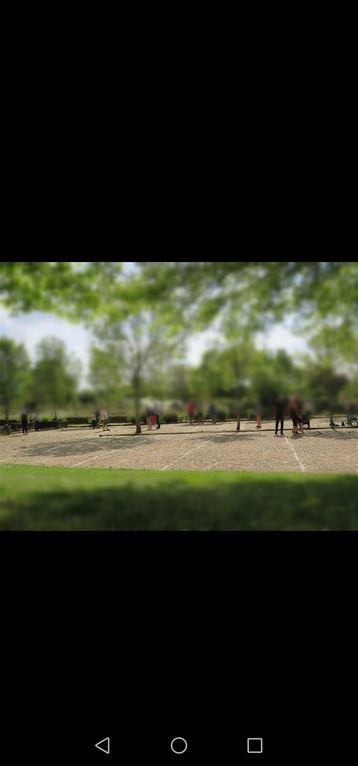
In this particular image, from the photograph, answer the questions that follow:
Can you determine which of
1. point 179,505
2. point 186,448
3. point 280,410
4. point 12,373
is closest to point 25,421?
point 12,373

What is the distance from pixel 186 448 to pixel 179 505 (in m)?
8.31

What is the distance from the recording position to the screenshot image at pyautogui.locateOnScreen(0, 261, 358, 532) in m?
5.78

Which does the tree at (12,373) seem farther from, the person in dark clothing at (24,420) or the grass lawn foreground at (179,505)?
the grass lawn foreground at (179,505)

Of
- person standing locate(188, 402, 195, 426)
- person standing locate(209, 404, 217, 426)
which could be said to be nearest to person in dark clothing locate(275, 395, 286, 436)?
person standing locate(209, 404, 217, 426)

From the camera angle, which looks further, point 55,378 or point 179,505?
point 55,378

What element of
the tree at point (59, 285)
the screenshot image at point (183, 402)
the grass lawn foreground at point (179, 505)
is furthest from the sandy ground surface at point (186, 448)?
the grass lawn foreground at point (179, 505)

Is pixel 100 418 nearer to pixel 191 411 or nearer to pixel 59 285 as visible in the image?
pixel 191 411

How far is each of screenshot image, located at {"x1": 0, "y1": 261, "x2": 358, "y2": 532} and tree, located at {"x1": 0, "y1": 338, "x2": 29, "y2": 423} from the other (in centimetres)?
3

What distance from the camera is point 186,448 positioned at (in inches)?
538
